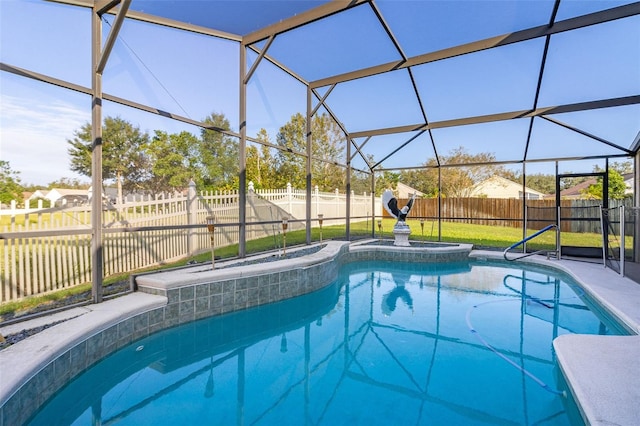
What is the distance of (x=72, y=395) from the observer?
2418 millimetres

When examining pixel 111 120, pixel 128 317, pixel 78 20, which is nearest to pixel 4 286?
pixel 128 317

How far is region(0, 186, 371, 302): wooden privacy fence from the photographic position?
329 cm

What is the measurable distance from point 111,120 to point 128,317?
610 centimetres

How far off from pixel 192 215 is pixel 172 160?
4.05 metres

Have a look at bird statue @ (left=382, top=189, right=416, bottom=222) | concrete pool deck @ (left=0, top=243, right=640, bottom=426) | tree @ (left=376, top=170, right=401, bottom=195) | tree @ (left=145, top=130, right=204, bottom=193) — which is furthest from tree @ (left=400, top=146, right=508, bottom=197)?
concrete pool deck @ (left=0, top=243, right=640, bottom=426)

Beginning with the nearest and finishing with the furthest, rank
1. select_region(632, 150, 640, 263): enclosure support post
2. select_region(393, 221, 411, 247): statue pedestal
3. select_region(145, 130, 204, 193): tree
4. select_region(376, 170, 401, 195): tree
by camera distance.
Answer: select_region(632, 150, 640, 263): enclosure support post, select_region(145, 130, 204, 193): tree, select_region(393, 221, 411, 247): statue pedestal, select_region(376, 170, 401, 195): tree

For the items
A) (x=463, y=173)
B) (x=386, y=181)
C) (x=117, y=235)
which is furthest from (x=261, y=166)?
(x=386, y=181)

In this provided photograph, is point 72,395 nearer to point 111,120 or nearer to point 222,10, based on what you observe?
point 222,10

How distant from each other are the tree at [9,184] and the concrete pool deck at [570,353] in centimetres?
171

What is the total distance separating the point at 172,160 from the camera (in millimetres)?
9227

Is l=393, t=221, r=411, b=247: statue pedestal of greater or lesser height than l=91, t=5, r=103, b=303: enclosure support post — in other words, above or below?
below

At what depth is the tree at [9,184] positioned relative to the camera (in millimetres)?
3684

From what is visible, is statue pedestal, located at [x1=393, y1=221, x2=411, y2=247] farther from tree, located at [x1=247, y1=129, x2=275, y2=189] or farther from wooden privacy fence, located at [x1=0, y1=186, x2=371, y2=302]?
tree, located at [x1=247, y1=129, x2=275, y2=189]

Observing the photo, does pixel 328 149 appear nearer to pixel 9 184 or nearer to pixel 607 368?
pixel 9 184
